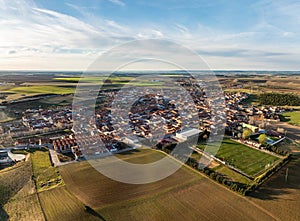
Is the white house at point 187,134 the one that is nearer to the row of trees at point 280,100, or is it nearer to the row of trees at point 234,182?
the row of trees at point 234,182

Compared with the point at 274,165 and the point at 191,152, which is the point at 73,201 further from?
the point at 274,165

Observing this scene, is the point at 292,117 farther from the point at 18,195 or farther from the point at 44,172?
the point at 18,195

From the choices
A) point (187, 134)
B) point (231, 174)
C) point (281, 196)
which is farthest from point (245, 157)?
point (187, 134)

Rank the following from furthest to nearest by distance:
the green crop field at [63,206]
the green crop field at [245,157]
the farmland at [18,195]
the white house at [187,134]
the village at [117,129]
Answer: the white house at [187,134] → the village at [117,129] → the green crop field at [245,157] → the farmland at [18,195] → the green crop field at [63,206]

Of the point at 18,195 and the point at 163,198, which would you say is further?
the point at 18,195

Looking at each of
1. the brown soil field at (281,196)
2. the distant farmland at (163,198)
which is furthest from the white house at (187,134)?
the brown soil field at (281,196)

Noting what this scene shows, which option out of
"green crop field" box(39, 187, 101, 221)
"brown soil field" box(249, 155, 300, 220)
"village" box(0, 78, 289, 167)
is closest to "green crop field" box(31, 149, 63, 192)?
"green crop field" box(39, 187, 101, 221)
